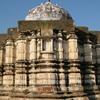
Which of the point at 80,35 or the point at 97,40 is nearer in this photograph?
the point at 80,35

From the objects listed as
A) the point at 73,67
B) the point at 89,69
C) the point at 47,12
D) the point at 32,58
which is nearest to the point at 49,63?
the point at 32,58

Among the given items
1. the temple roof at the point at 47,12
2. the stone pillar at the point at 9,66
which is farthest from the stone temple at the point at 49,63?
the temple roof at the point at 47,12

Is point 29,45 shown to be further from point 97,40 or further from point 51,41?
point 97,40

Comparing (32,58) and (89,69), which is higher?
(32,58)

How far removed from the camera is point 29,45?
572 inches

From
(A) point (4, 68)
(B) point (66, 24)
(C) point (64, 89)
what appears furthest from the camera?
(A) point (4, 68)

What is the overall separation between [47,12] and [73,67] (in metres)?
4.15

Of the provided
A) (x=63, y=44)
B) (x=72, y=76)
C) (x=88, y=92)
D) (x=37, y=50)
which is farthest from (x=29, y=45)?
(x=88, y=92)

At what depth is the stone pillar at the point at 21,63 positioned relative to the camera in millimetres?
14219

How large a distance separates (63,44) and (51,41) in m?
0.76

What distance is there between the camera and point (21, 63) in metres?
14.4

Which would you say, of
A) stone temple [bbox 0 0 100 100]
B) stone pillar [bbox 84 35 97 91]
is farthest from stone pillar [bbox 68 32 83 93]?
stone pillar [bbox 84 35 97 91]

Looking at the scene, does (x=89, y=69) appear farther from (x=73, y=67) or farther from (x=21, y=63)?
(x=21, y=63)

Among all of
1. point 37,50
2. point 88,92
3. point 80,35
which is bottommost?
point 88,92
